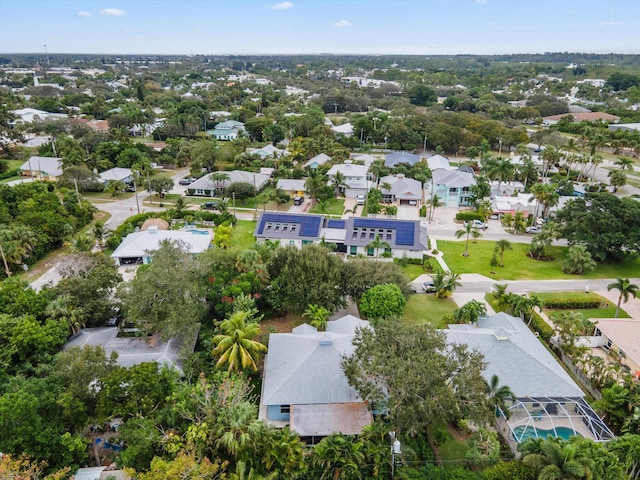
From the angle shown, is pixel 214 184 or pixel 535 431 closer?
pixel 535 431

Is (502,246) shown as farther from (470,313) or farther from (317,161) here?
(317,161)

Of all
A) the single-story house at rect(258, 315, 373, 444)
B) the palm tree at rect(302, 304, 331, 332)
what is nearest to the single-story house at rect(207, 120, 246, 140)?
the palm tree at rect(302, 304, 331, 332)

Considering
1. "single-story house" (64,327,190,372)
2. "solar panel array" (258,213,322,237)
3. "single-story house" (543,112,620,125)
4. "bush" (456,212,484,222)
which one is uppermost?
"single-story house" (543,112,620,125)

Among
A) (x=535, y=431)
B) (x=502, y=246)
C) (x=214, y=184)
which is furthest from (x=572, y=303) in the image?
(x=214, y=184)

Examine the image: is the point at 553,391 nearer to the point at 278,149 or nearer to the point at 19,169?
the point at 278,149

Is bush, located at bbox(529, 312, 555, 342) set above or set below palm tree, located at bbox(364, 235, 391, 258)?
below

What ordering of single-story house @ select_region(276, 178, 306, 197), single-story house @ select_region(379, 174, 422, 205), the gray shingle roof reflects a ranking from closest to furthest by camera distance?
1. the gray shingle roof
2. single-story house @ select_region(379, 174, 422, 205)
3. single-story house @ select_region(276, 178, 306, 197)

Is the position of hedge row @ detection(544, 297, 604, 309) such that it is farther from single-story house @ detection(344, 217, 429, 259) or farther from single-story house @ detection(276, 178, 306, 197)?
single-story house @ detection(276, 178, 306, 197)

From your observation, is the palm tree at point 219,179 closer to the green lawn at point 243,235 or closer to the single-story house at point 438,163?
the green lawn at point 243,235
